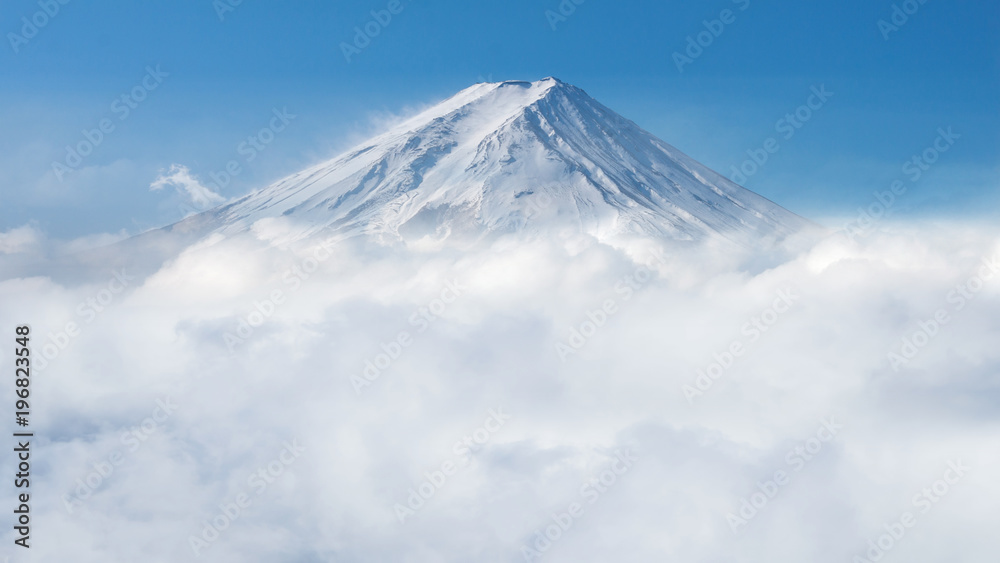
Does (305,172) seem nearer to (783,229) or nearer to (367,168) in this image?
(367,168)

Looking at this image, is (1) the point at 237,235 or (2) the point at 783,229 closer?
(1) the point at 237,235

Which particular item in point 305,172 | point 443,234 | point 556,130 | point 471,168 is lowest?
point 443,234

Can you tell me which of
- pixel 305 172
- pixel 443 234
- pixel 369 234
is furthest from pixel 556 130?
pixel 305 172

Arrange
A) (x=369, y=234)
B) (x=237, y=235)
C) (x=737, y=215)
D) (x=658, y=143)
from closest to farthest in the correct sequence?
(x=369, y=234)
(x=237, y=235)
(x=737, y=215)
(x=658, y=143)

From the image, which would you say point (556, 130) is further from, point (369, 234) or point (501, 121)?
point (369, 234)

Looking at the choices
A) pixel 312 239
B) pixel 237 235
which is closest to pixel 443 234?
pixel 312 239

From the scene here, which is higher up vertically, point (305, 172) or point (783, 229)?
point (305, 172)

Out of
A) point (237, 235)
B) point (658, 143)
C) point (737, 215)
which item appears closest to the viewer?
point (237, 235)
